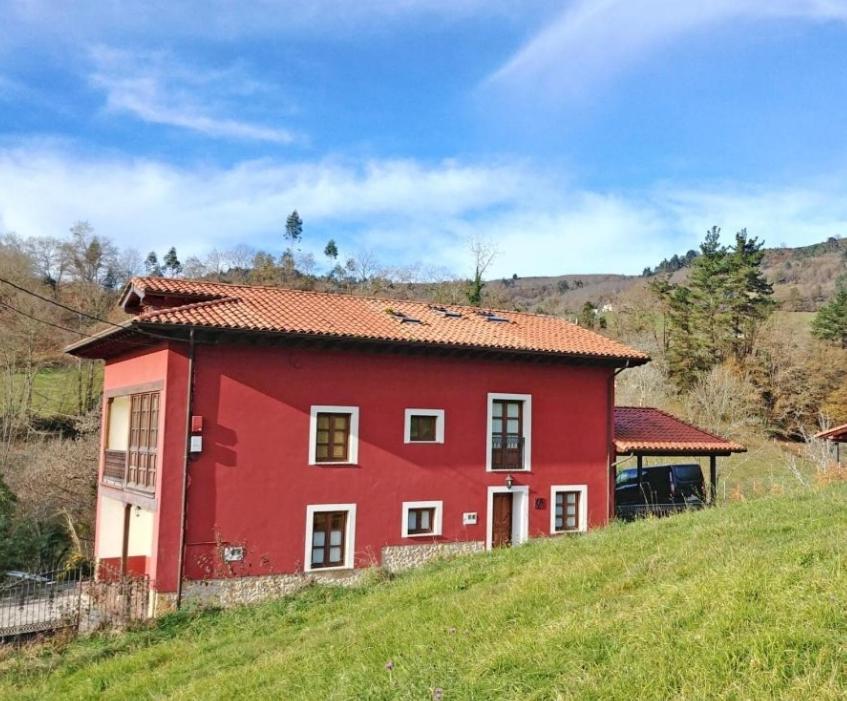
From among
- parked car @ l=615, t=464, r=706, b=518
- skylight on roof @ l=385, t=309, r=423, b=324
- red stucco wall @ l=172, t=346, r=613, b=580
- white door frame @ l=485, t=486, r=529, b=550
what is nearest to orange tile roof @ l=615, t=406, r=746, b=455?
red stucco wall @ l=172, t=346, r=613, b=580

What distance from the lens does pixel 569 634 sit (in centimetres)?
534

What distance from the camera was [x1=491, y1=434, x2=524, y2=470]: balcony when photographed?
16.9 meters

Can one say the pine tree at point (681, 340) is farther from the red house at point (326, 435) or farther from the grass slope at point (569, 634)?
the grass slope at point (569, 634)

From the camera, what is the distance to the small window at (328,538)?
14.6m

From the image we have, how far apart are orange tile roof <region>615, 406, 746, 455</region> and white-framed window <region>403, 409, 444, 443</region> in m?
5.36

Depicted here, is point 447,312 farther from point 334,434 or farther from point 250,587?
point 250,587

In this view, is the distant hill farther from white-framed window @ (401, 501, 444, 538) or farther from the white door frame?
white-framed window @ (401, 501, 444, 538)

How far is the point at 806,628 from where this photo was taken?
4391mm

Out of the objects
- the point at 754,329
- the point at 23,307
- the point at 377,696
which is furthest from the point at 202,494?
the point at 754,329

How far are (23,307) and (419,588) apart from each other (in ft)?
101

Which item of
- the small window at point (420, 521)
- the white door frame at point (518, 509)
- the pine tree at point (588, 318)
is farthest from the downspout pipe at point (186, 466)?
the pine tree at point (588, 318)

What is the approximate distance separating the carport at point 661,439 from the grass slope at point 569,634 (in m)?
7.43

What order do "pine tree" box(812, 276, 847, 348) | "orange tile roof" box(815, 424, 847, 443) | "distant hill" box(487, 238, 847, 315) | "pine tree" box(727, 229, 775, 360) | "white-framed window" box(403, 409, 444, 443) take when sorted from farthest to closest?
1. "distant hill" box(487, 238, 847, 315)
2. "pine tree" box(812, 276, 847, 348)
3. "pine tree" box(727, 229, 775, 360)
4. "orange tile roof" box(815, 424, 847, 443)
5. "white-framed window" box(403, 409, 444, 443)

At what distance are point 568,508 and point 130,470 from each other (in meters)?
10.5
